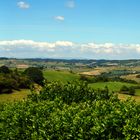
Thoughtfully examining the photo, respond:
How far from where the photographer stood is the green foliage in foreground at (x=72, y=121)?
123ft

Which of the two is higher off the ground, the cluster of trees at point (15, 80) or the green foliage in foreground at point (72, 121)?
the green foliage in foreground at point (72, 121)

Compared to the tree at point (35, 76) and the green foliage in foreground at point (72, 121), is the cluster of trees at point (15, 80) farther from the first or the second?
the green foliage in foreground at point (72, 121)

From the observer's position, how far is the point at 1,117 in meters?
51.9

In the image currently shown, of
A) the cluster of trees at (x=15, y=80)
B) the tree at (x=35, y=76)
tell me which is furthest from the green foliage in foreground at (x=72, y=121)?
the tree at (x=35, y=76)

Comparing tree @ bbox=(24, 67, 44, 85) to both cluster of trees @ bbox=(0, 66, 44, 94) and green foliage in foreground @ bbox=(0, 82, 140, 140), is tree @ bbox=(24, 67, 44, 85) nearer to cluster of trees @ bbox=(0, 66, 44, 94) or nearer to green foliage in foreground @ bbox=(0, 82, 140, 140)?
cluster of trees @ bbox=(0, 66, 44, 94)

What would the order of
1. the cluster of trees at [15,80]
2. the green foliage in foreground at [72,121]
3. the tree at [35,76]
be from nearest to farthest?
the green foliage in foreground at [72,121] → the cluster of trees at [15,80] → the tree at [35,76]

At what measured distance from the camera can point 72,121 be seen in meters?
41.1

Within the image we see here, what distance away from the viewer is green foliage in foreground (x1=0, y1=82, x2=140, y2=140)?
37.5 m

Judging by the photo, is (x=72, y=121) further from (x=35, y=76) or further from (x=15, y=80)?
(x=35, y=76)

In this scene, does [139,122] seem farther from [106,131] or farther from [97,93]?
[97,93]

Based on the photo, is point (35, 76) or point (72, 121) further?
point (35, 76)

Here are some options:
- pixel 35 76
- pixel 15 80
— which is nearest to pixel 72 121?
pixel 15 80

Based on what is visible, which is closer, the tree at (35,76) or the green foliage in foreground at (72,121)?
the green foliage in foreground at (72,121)

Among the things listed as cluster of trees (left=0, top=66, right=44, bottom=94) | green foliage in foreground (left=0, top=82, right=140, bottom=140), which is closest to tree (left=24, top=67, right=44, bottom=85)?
cluster of trees (left=0, top=66, right=44, bottom=94)
